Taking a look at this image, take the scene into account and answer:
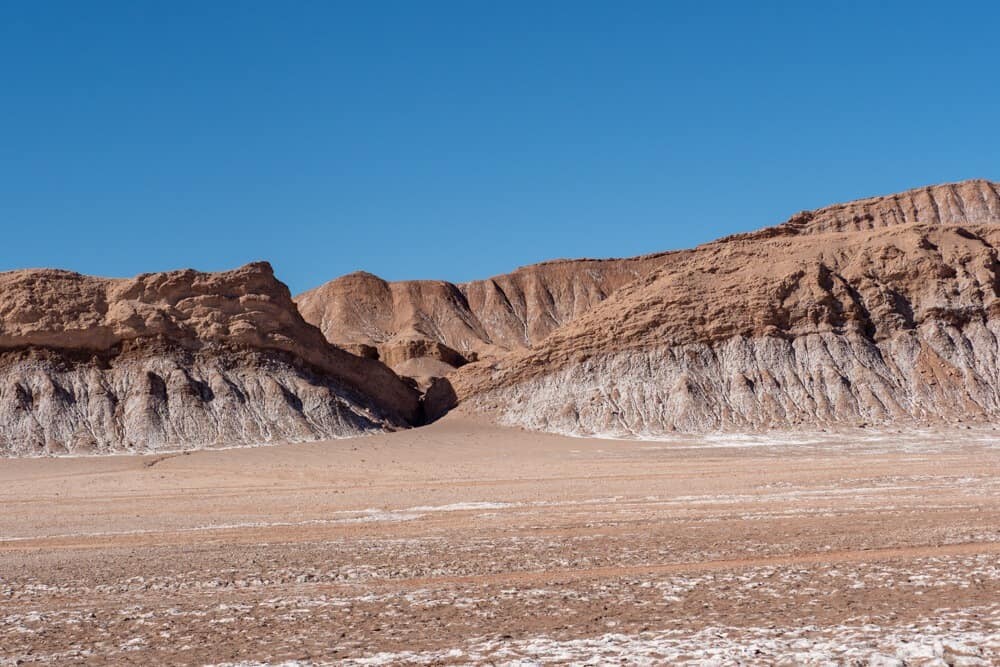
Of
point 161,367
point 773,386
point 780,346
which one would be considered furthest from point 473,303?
point 161,367

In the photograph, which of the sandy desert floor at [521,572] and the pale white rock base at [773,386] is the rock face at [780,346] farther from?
the sandy desert floor at [521,572]

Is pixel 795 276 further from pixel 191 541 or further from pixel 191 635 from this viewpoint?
pixel 191 635

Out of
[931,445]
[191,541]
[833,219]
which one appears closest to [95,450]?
[191,541]

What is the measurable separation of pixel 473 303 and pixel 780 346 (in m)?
62.6

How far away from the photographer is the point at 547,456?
135ft

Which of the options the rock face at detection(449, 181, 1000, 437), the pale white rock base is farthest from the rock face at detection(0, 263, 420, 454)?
the rock face at detection(449, 181, 1000, 437)

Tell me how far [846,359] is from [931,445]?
12683 millimetres

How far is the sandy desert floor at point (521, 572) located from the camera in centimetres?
867

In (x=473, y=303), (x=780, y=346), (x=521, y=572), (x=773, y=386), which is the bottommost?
(x=521, y=572)

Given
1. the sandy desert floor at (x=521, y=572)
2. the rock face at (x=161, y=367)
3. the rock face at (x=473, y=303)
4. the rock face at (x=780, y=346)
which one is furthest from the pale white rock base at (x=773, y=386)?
the rock face at (x=473, y=303)

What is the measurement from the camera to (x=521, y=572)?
12.5m

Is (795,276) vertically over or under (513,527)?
over

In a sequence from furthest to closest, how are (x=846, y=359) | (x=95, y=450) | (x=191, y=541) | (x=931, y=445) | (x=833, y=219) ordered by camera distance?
(x=833, y=219)
(x=846, y=359)
(x=95, y=450)
(x=931, y=445)
(x=191, y=541)

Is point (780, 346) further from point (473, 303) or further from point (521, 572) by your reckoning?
point (473, 303)
